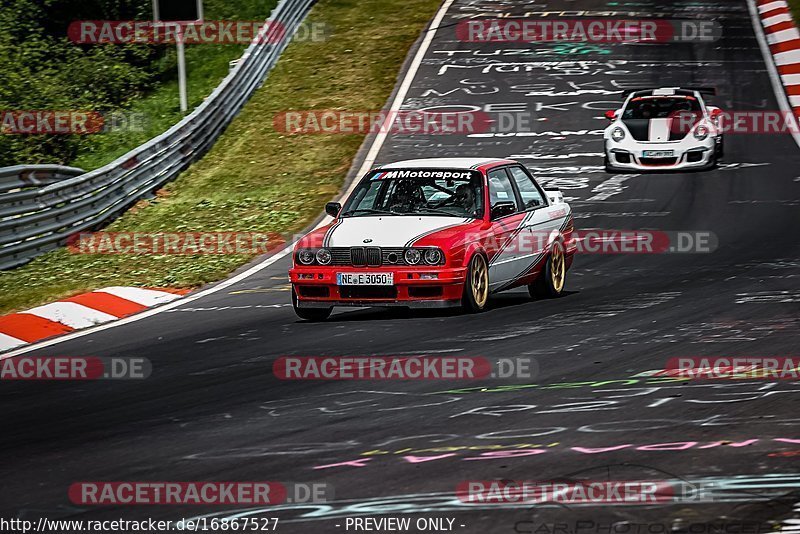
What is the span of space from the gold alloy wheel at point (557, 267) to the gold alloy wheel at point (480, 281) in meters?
1.21

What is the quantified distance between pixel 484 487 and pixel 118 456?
198 cm

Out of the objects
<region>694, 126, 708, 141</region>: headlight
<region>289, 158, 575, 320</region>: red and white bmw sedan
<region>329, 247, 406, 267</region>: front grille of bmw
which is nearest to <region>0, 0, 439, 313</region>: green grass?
<region>289, 158, 575, 320</region>: red and white bmw sedan

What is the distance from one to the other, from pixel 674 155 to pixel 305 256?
10761 millimetres

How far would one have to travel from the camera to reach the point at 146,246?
17.2 meters

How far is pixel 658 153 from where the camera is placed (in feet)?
67.8

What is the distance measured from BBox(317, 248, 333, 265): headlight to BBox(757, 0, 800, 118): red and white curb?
15871mm

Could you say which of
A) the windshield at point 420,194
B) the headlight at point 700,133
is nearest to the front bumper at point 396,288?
the windshield at point 420,194

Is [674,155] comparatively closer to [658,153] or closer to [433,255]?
[658,153]

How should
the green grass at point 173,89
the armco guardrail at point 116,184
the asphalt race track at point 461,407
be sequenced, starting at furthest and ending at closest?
the green grass at point 173,89 → the armco guardrail at point 116,184 → the asphalt race track at point 461,407

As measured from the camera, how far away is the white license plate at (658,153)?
20.6m

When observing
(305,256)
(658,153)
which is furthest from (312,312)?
(658,153)

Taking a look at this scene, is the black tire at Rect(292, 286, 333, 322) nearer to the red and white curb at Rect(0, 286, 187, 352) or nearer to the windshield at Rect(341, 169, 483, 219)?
the windshield at Rect(341, 169, 483, 219)

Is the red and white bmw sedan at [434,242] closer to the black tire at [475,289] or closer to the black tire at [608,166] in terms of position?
the black tire at [475,289]

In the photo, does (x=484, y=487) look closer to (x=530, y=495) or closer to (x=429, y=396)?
(x=530, y=495)
